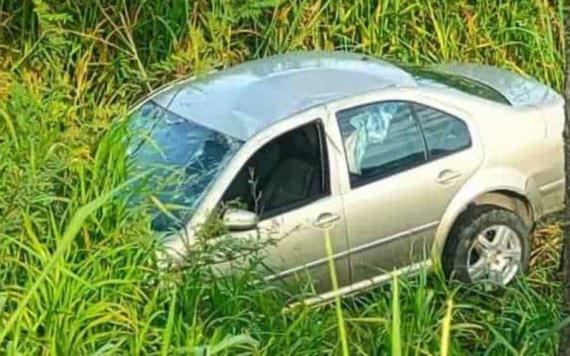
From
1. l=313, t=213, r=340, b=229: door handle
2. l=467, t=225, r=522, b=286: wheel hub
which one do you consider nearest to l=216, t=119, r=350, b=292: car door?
l=313, t=213, r=340, b=229: door handle

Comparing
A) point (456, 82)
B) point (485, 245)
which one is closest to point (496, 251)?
point (485, 245)

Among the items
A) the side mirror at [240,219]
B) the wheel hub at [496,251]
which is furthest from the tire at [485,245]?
the side mirror at [240,219]

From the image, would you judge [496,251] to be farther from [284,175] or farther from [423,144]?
[284,175]

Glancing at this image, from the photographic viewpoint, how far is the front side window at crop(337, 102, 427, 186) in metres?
6.50

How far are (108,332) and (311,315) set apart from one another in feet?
2.66

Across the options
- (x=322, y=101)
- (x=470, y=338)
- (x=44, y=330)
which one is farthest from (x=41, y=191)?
(x=322, y=101)

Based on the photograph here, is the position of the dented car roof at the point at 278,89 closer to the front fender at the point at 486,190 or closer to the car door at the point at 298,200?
the car door at the point at 298,200

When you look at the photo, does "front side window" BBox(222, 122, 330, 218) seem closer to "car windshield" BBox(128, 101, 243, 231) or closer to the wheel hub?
"car windshield" BBox(128, 101, 243, 231)

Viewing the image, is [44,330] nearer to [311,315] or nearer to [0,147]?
[311,315]

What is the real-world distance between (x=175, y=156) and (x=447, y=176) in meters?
1.41

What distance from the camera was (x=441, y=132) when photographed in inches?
268

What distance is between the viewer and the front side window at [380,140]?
6.50 meters

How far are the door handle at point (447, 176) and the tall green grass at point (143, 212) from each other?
0.65 metres

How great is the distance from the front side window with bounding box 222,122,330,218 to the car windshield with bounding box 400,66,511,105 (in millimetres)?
942
